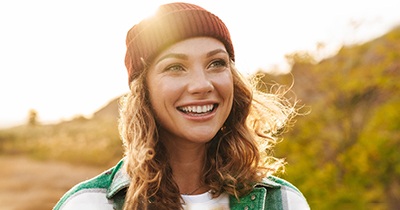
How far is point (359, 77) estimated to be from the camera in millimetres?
11273

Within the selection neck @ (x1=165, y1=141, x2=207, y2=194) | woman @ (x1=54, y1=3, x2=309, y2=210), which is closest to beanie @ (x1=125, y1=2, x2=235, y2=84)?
woman @ (x1=54, y1=3, x2=309, y2=210)

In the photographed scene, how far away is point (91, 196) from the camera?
2352 millimetres

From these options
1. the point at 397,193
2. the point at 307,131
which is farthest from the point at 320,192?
the point at 397,193

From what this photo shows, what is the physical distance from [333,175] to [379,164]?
4.17ft

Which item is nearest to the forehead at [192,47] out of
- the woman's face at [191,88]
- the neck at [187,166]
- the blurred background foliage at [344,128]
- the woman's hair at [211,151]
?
the woman's face at [191,88]

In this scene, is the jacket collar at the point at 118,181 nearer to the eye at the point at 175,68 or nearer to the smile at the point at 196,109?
the smile at the point at 196,109

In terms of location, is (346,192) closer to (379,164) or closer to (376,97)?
(379,164)

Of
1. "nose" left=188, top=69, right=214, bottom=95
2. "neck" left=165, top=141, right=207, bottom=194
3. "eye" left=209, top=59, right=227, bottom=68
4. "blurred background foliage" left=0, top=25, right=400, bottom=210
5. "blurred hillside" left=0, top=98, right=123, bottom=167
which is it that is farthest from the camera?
"blurred hillside" left=0, top=98, right=123, bottom=167

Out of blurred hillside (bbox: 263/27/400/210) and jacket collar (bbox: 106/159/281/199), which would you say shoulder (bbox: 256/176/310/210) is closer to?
jacket collar (bbox: 106/159/281/199)

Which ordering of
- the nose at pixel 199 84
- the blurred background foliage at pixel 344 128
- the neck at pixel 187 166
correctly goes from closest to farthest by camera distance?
the nose at pixel 199 84, the neck at pixel 187 166, the blurred background foliage at pixel 344 128

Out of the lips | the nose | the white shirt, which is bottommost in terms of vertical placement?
the white shirt

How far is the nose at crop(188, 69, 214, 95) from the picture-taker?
2.32 metres

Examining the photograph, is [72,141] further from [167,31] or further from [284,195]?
[167,31]

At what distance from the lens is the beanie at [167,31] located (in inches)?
94.8
